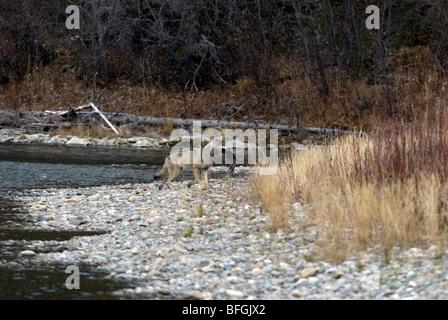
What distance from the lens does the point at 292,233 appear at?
884 centimetres

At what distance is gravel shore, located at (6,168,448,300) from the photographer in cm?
677

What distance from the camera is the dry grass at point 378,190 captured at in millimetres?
7773

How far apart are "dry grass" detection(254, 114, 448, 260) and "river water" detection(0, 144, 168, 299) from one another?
2910 millimetres

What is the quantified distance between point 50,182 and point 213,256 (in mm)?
8105

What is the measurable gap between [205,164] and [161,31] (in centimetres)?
1567

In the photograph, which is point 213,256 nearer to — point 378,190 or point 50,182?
point 378,190

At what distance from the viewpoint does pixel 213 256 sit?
8.08 metres

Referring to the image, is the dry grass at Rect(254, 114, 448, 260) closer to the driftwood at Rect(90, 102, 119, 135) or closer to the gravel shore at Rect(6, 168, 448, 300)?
the gravel shore at Rect(6, 168, 448, 300)

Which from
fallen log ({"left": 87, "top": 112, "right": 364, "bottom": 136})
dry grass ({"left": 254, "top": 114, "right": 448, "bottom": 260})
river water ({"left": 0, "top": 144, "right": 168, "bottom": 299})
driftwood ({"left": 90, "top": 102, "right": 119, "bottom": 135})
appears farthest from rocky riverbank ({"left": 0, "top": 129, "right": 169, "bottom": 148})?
dry grass ({"left": 254, "top": 114, "right": 448, "bottom": 260})

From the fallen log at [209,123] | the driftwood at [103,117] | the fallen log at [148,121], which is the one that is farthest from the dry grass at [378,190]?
the driftwood at [103,117]

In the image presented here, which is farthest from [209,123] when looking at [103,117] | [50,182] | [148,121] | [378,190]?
[378,190]

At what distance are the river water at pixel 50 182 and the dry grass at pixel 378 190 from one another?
2.91 metres
